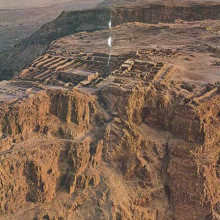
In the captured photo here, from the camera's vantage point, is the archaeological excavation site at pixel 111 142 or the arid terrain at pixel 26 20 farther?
the arid terrain at pixel 26 20

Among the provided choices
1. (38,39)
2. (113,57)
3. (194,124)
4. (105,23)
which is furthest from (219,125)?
(38,39)

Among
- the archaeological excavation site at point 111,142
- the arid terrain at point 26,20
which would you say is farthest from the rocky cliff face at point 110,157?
the arid terrain at point 26,20

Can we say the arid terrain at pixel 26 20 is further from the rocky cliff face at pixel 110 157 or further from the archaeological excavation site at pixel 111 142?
the rocky cliff face at pixel 110 157

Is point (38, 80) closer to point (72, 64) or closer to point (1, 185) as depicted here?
point (72, 64)

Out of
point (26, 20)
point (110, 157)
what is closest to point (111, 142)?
point (110, 157)

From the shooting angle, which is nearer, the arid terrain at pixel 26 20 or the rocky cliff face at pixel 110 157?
the rocky cliff face at pixel 110 157

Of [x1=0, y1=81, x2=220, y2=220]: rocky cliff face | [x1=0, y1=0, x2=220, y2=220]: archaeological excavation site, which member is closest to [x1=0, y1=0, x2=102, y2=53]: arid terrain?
[x1=0, y1=0, x2=220, y2=220]: archaeological excavation site

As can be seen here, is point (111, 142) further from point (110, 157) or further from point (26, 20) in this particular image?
point (26, 20)

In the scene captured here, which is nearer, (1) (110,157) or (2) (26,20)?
(1) (110,157)

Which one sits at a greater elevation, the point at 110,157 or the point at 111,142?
the point at 111,142
